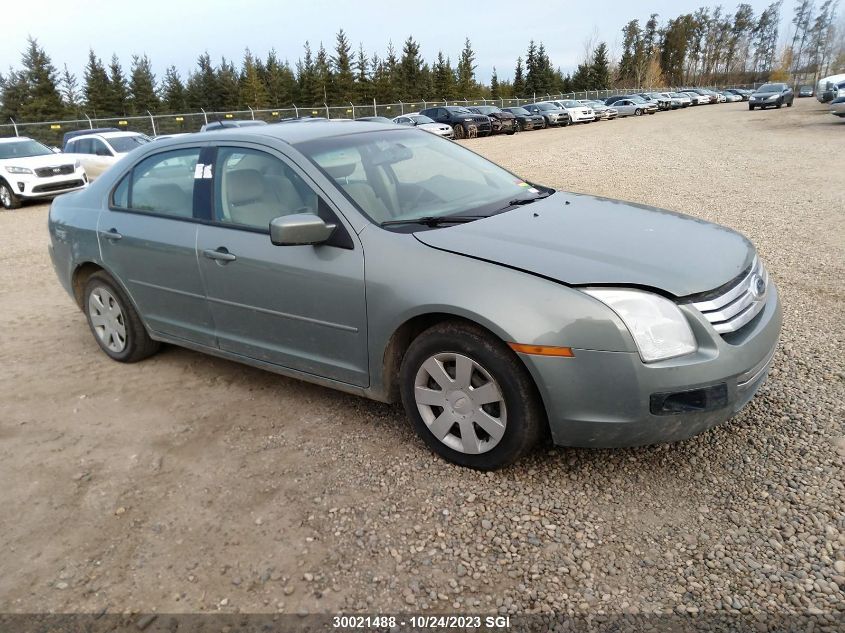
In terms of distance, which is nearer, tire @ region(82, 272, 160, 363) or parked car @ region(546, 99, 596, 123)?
tire @ region(82, 272, 160, 363)

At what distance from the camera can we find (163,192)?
4090mm

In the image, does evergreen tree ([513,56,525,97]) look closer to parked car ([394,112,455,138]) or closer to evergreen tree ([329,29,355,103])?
evergreen tree ([329,29,355,103])

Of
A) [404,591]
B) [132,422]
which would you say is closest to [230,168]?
[132,422]

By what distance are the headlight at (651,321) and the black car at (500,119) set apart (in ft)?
99.0

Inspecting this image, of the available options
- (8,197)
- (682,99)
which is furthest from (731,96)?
(8,197)

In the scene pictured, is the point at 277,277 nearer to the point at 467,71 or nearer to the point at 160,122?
the point at 160,122

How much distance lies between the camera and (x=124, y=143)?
15492mm

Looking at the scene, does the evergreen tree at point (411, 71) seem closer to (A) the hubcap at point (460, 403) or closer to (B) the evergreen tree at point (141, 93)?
(B) the evergreen tree at point (141, 93)

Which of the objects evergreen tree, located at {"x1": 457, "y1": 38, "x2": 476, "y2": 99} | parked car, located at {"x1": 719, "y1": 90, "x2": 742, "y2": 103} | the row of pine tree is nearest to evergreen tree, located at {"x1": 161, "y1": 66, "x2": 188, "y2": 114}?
the row of pine tree

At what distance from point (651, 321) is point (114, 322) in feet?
12.6

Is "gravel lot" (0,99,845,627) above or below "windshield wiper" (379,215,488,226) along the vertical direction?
below

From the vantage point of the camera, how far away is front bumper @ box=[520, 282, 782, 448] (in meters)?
2.56

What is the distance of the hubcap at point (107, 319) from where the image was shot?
15.0ft

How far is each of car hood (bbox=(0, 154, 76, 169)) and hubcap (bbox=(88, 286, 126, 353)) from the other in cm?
1120
